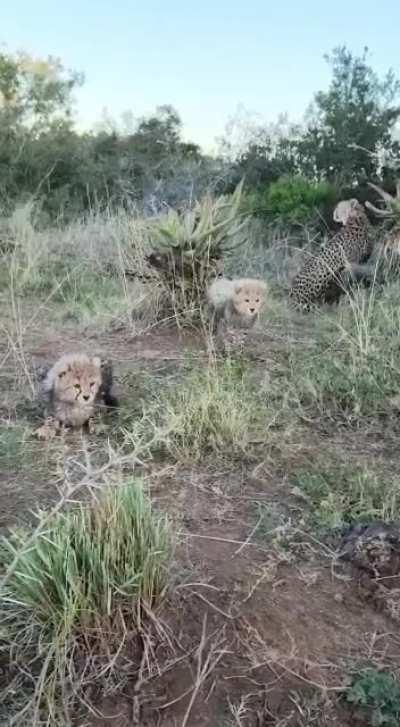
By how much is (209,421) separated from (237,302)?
1.95 m

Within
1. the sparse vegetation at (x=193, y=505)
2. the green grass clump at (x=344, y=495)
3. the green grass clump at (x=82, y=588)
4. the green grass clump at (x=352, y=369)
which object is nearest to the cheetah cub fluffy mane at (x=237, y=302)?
the sparse vegetation at (x=193, y=505)

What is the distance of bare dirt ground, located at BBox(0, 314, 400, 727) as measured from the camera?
1.92 metres

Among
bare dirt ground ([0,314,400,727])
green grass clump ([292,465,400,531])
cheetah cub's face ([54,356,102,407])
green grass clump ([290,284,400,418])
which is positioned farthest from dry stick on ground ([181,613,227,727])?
green grass clump ([290,284,400,418])

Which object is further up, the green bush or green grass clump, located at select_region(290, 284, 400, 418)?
the green bush

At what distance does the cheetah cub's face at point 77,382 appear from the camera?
3557mm

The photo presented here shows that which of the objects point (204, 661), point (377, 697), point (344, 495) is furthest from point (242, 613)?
point (344, 495)

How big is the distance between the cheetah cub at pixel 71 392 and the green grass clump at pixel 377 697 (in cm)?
196

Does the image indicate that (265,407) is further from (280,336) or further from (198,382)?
(280,336)

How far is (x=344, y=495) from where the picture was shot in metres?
2.91

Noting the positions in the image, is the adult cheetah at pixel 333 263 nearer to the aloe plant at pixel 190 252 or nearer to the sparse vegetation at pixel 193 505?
the sparse vegetation at pixel 193 505

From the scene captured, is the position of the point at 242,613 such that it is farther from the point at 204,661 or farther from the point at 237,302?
the point at 237,302

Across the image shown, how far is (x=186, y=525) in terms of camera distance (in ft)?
8.89

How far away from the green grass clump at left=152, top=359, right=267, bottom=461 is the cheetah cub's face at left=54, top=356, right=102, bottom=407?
1.08 feet

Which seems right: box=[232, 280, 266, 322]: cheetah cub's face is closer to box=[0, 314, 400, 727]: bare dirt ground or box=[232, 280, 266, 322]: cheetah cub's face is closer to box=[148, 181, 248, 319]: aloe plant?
box=[148, 181, 248, 319]: aloe plant
